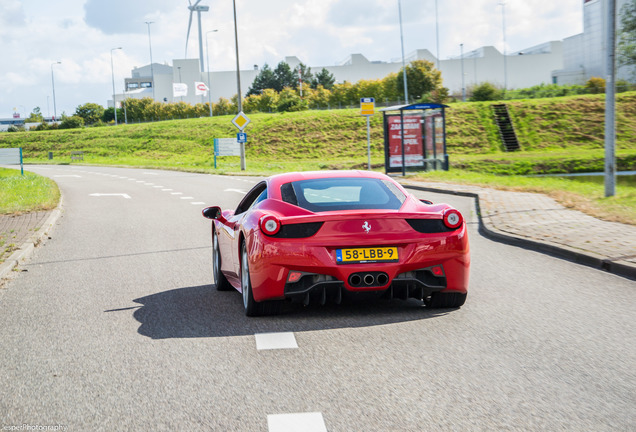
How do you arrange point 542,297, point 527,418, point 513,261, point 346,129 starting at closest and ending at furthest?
point 527,418, point 542,297, point 513,261, point 346,129

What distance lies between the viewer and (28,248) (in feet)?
37.0

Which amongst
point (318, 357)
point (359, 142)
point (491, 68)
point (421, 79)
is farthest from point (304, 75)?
point (318, 357)

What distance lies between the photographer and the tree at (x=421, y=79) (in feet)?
273

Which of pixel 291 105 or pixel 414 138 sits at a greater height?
pixel 291 105

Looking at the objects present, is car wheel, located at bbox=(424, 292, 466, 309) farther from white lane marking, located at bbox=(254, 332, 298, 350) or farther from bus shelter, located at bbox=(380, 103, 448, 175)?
bus shelter, located at bbox=(380, 103, 448, 175)

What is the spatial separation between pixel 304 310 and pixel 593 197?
11.9m

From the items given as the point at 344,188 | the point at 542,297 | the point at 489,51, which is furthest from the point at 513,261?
the point at 489,51

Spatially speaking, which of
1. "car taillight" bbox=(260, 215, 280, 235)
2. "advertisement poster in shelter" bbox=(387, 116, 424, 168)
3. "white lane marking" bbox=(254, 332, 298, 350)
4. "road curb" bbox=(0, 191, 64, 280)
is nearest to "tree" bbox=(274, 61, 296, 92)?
"advertisement poster in shelter" bbox=(387, 116, 424, 168)

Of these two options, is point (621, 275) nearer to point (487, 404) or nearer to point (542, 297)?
point (542, 297)

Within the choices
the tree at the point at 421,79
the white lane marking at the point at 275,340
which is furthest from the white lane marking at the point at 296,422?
the tree at the point at 421,79

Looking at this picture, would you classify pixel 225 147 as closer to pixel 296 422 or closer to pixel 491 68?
pixel 296 422

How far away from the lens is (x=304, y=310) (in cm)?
686

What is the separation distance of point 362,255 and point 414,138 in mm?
25153

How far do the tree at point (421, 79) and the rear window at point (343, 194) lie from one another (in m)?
77.0
